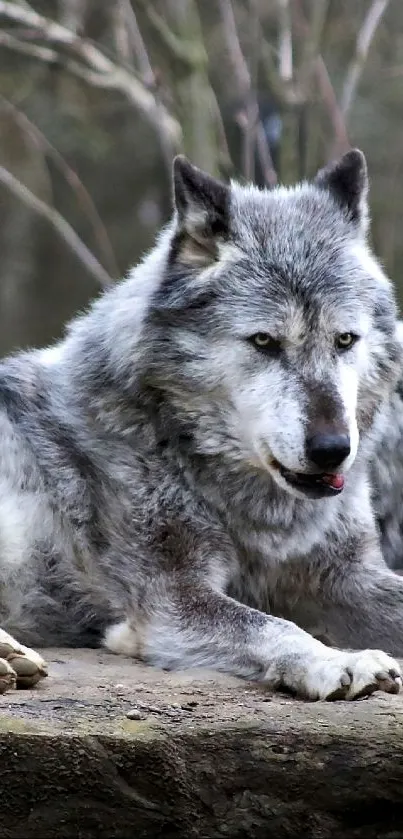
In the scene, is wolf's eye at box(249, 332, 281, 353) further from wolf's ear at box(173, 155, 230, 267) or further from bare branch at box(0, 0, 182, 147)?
bare branch at box(0, 0, 182, 147)

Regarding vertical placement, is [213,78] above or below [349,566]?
above

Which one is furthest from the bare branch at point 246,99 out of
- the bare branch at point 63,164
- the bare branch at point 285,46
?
the bare branch at point 63,164

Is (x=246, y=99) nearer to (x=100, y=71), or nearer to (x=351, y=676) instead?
(x=100, y=71)

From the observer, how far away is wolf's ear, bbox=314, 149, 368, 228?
4125mm

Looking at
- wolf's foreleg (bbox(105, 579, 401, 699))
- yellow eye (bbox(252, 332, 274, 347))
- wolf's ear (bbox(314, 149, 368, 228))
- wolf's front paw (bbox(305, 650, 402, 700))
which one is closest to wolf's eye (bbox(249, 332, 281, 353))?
yellow eye (bbox(252, 332, 274, 347))

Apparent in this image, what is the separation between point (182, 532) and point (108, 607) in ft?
1.23

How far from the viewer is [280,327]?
145 inches

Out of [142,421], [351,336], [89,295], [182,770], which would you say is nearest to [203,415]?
[142,421]

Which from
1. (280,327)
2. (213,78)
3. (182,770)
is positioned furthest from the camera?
(213,78)

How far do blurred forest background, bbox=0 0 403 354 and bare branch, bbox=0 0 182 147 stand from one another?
14 millimetres

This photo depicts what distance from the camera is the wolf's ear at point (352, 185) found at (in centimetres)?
412

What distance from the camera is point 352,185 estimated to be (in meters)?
4.12

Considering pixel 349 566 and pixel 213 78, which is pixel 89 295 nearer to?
pixel 213 78

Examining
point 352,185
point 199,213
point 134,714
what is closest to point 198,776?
point 134,714
